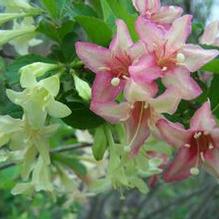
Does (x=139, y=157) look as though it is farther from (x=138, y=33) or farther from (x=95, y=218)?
(x=95, y=218)

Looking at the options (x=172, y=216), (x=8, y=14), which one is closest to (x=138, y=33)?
(x=8, y=14)

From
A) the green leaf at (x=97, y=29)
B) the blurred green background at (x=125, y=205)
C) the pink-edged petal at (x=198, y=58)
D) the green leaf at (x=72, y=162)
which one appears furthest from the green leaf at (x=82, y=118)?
the blurred green background at (x=125, y=205)

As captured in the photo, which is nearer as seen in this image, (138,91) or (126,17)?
(138,91)

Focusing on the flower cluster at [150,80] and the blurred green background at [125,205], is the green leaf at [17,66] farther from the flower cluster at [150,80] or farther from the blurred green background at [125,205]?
the blurred green background at [125,205]

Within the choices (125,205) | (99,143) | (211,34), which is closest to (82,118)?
(99,143)

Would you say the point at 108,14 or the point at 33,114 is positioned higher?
the point at 108,14

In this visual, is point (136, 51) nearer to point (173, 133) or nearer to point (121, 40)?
point (121, 40)
